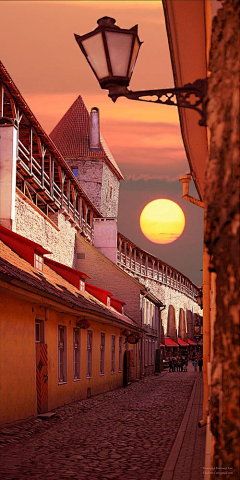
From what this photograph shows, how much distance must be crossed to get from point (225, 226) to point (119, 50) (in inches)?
110

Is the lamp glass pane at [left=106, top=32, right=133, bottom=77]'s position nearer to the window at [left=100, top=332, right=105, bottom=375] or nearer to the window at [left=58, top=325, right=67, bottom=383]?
the window at [left=58, top=325, right=67, bottom=383]

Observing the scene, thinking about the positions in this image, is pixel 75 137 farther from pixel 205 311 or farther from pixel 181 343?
pixel 205 311

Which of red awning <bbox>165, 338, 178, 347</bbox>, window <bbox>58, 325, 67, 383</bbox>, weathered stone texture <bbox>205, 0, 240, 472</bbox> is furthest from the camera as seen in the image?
red awning <bbox>165, 338, 178, 347</bbox>

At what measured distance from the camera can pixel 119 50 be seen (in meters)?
4.89

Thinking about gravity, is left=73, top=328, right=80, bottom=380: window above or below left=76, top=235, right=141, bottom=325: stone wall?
below

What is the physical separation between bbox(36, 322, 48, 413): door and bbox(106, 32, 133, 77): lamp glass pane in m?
9.11

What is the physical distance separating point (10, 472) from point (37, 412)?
6120mm

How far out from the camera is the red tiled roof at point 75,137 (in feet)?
195

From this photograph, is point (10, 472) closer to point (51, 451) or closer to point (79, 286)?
point (51, 451)

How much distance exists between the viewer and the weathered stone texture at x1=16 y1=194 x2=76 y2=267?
20.3 m

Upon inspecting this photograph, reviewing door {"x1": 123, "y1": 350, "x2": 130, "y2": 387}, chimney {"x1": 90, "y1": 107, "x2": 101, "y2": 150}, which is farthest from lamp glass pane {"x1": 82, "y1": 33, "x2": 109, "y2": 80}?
chimney {"x1": 90, "y1": 107, "x2": 101, "y2": 150}

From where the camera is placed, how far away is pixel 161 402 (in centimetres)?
1752

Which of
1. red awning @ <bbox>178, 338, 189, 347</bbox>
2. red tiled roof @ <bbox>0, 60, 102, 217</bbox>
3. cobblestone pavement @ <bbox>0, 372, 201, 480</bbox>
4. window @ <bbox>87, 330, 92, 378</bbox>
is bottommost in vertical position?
red awning @ <bbox>178, 338, 189, 347</bbox>

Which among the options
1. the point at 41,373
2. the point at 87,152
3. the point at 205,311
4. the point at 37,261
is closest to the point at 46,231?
the point at 37,261
